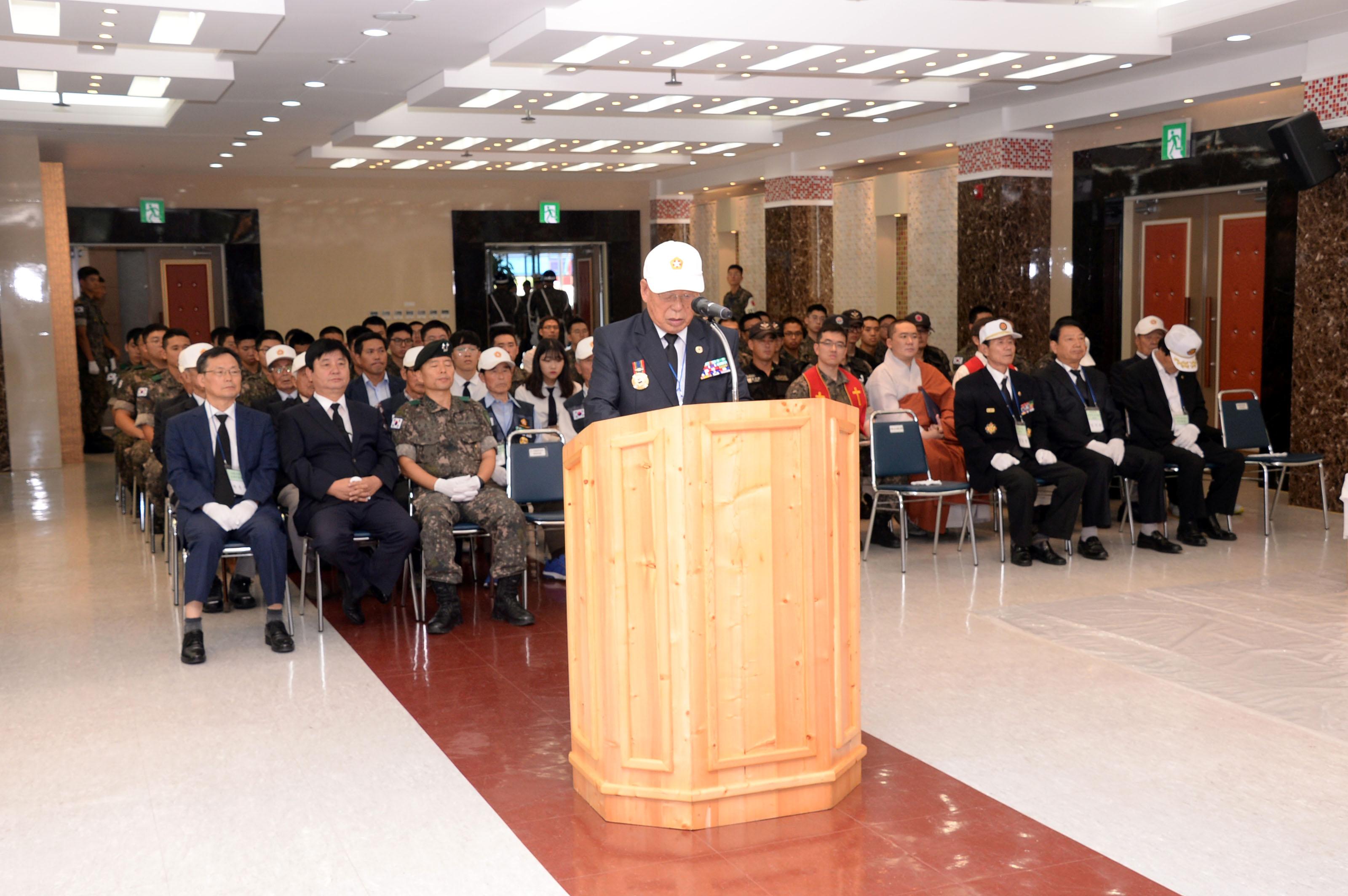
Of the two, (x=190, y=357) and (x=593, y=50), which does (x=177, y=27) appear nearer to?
(x=190, y=357)

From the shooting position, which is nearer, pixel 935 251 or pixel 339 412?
pixel 339 412

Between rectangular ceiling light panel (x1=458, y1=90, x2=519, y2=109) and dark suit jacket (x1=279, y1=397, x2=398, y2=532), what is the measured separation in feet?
13.9

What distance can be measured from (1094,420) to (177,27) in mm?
6173

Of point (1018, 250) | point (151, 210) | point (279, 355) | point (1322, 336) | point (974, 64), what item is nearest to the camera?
point (279, 355)

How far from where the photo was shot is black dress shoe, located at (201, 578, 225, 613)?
6621mm

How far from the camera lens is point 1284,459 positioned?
8.27 m

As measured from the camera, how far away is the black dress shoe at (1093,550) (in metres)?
7.56

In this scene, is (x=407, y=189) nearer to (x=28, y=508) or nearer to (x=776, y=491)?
(x=28, y=508)

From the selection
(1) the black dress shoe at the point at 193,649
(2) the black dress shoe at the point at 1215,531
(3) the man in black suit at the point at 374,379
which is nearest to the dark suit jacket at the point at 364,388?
(3) the man in black suit at the point at 374,379

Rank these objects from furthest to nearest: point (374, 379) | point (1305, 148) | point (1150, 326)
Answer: point (1305, 148)
point (1150, 326)
point (374, 379)

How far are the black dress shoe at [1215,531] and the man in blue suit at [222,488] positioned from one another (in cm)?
591

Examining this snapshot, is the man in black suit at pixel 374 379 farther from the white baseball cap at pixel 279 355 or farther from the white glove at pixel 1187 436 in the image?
the white glove at pixel 1187 436

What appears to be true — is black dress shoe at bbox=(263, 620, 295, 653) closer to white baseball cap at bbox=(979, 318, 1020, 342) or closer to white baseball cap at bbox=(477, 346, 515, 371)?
white baseball cap at bbox=(477, 346, 515, 371)

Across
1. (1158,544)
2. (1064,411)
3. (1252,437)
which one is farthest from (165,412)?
(1252,437)
